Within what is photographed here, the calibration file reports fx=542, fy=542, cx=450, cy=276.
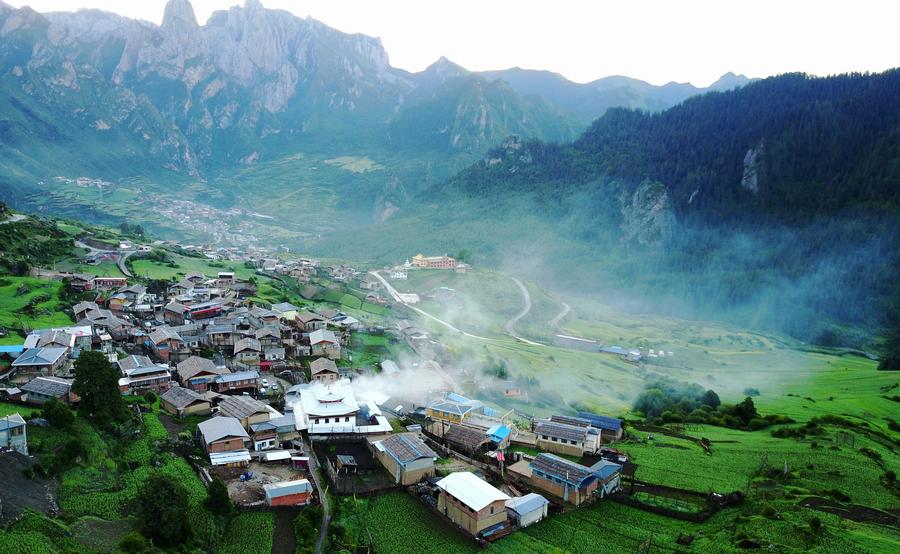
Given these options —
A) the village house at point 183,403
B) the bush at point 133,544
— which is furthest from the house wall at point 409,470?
the bush at point 133,544

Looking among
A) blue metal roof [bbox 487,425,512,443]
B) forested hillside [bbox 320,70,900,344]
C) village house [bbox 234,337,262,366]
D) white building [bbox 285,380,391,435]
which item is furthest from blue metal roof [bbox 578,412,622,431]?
forested hillside [bbox 320,70,900,344]

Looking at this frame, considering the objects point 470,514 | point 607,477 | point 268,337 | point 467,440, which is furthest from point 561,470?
point 268,337

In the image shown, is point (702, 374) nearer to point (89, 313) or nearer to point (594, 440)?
point (594, 440)

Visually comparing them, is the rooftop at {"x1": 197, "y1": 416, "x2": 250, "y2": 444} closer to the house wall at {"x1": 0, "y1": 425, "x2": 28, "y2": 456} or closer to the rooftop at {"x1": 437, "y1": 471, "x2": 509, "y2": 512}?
the house wall at {"x1": 0, "y1": 425, "x2": 28, "y2": 456}

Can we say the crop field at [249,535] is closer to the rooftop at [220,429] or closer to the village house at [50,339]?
the rooftop at [220,429]

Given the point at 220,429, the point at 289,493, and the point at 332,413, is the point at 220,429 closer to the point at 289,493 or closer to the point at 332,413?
the point at 289,493

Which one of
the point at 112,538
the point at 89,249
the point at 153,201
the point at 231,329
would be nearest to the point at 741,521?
the point at 112,538
